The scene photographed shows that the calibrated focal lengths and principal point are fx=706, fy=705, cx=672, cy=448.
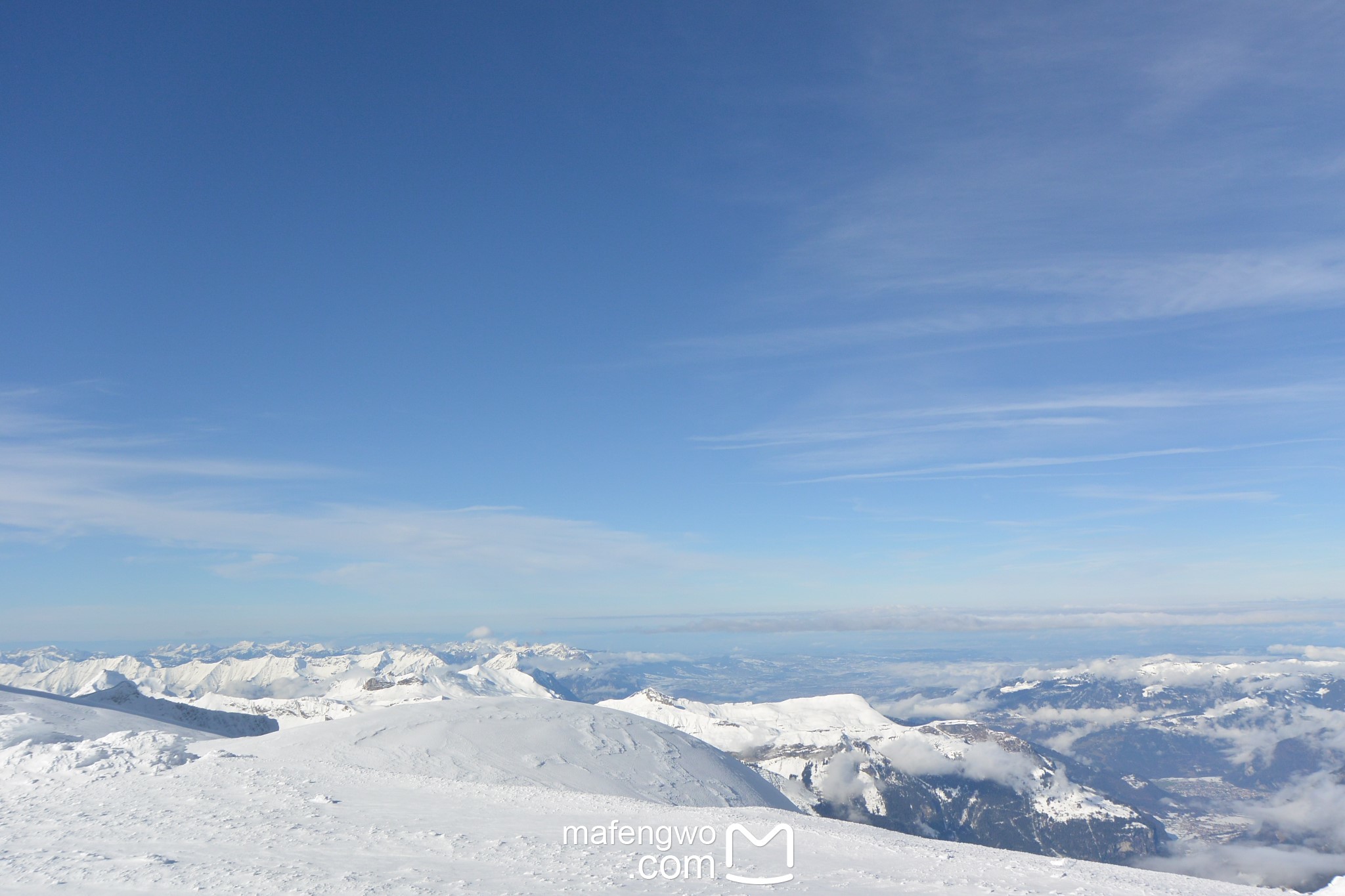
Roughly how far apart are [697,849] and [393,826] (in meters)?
9.46

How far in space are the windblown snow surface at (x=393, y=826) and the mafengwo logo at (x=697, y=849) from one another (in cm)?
21

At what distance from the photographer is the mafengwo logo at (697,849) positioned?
18.3 m

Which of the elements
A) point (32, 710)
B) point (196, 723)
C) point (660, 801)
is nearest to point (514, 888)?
point (660, 801)

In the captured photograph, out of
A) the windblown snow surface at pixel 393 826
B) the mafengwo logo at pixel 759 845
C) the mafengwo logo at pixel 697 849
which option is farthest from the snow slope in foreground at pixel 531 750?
the mafengwo logo at pixel 759 845

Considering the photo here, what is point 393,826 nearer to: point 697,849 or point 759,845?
point 697,849

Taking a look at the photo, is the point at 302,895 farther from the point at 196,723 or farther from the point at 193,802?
the point at 196,723

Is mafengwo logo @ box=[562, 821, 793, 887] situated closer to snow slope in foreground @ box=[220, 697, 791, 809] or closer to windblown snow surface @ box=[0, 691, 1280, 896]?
windblown snow surface @ box=[0, 691, 1280, 896]

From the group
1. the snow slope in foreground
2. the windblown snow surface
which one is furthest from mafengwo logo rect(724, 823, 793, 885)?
the snow slope in foreground

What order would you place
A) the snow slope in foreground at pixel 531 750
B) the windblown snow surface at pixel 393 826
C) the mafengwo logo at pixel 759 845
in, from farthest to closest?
the snow slope in foreground at pixel 531 750
the mafengwo logo at pixel 759 845
the windblown snow surface at pixel 393 826

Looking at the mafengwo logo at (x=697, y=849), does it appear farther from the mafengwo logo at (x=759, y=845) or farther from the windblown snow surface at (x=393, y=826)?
the windblown snow surface at (x=393, y=826)

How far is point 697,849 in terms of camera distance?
20703 mm

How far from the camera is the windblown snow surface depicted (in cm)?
1661

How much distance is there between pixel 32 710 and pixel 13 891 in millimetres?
51189

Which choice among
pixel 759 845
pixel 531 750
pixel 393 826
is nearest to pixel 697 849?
pixel 759 845
